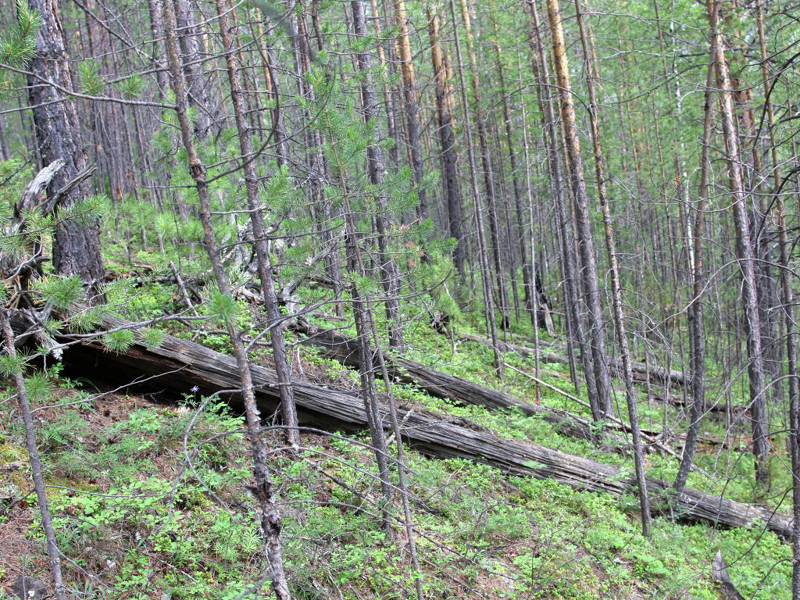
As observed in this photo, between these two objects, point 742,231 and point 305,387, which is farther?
point 742,231

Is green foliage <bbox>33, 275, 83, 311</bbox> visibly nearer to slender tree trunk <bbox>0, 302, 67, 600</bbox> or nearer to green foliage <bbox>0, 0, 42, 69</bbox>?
slender tree trunk <bbox>0, 302, 67, 600</bbox>

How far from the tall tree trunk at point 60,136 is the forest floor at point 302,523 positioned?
143 centimetres

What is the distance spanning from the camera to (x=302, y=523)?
4711 millimetres

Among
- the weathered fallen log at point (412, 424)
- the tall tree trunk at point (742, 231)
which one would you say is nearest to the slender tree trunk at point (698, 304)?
the tall tree trunk at point (742, 231)

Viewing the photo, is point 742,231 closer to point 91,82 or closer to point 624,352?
point 624,352

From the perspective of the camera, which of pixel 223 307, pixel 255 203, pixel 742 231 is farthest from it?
pixel 742 231

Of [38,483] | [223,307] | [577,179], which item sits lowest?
[38,483]

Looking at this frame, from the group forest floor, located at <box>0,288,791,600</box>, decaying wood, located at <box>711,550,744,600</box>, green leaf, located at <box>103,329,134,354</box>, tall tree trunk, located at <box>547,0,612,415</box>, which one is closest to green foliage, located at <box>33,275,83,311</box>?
green leaf, located at <box>103,329,134,354</box>

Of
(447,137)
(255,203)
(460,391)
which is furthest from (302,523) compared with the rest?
(447,137)

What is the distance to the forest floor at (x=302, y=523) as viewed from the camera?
396 centimetres

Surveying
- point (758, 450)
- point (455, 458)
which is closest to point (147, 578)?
point (455, 458)

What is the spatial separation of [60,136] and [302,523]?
4912 mm

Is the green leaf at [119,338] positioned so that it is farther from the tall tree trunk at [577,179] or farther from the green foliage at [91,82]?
the tall tree trunk at [577,179]

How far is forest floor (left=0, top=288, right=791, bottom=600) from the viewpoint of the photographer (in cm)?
396
